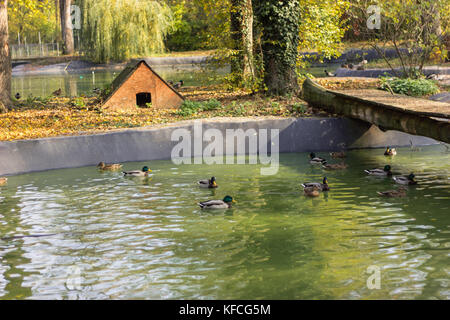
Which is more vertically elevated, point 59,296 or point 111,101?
point 111,101

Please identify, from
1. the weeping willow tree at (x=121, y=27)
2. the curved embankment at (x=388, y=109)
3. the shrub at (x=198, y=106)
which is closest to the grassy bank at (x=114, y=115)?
the shrub at (x=198, y=106)

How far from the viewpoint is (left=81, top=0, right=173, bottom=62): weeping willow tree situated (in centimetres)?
4909

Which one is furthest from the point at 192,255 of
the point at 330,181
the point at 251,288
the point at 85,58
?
the point at 85,58

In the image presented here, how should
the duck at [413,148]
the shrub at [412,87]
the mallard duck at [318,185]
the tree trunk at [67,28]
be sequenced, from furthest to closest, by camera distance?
1. the tree trunk at [67,28]
2. the shrub at [412,87]
3. the duck at [413,148]
4. the mallard duck at [318,185]

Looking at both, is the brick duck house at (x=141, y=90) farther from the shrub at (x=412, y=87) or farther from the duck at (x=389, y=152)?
the duck at (x=389, y=152)

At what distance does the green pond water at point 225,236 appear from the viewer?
8.79 m

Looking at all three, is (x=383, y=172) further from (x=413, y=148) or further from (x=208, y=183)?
(x=208, y=183)

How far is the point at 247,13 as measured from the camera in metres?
23.2

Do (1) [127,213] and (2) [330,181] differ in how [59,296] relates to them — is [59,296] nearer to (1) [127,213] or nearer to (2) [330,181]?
(1) [127,213]

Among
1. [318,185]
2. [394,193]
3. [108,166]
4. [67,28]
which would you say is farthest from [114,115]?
[67,28]

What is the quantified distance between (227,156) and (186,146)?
1.28 metres

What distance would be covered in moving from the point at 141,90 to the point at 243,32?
4457mm

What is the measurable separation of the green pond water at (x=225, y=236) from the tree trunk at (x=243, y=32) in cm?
777
